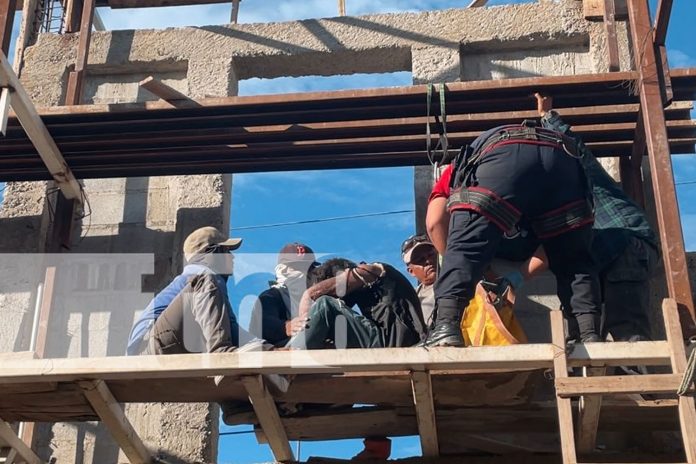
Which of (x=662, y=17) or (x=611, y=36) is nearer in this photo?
A: (x=662, y=17)

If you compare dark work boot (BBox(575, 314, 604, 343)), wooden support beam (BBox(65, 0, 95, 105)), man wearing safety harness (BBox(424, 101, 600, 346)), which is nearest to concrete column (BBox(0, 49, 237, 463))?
wooden support beam (BBox(65, 0, 95, 105))

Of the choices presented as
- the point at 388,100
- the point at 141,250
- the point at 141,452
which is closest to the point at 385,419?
the point at 141,452

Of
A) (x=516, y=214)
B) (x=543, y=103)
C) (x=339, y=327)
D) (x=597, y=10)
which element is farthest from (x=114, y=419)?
(x=597, y=10)

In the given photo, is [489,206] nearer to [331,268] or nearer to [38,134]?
[331,268]

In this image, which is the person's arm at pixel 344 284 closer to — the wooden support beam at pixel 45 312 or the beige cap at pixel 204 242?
the beige cap at pixel 204 242

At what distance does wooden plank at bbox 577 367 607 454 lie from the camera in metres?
5.98

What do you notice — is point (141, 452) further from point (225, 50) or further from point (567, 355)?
point (225, 50)

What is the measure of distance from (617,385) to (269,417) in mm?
2059

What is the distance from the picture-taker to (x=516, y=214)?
6.21 m

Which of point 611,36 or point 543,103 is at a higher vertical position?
point 611,36

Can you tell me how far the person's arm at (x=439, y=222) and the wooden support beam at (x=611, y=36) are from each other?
248cm

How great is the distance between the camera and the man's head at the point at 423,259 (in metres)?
7.15

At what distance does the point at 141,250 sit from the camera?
867 centimetres

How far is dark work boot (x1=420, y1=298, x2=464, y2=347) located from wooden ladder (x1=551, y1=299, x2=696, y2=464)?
515 millimetres
